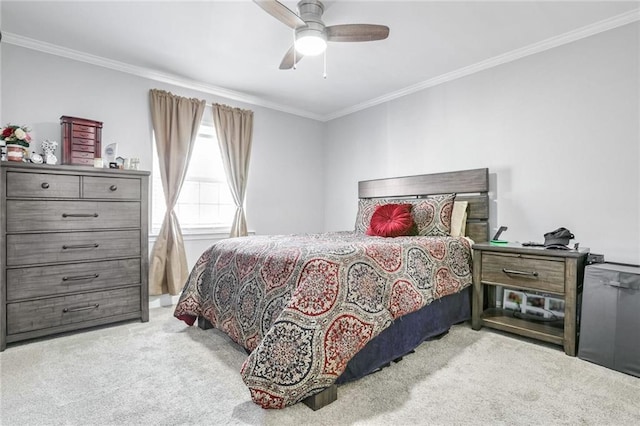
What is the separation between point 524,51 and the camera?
9.84 ft

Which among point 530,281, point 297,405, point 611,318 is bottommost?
point 297,405

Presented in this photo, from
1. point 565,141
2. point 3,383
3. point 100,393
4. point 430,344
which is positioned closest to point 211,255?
point 100,393

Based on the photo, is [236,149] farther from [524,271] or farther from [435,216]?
[524,271]

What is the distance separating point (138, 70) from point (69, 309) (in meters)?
2.40

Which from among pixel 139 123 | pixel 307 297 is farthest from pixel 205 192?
pixel 307 297

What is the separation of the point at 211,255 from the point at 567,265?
8.84ft

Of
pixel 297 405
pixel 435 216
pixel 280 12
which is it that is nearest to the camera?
pixel 297 405

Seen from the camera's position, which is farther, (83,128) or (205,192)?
(205,192)

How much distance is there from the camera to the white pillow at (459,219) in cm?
315

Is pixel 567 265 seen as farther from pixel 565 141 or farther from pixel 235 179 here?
pixel 235 179

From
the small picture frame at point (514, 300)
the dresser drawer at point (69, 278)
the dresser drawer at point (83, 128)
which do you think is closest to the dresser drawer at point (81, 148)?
the dresser drawer at point (83, 128)

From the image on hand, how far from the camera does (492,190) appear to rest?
3.25 meters

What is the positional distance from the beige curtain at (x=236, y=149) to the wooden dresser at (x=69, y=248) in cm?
118

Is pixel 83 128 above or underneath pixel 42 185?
above
